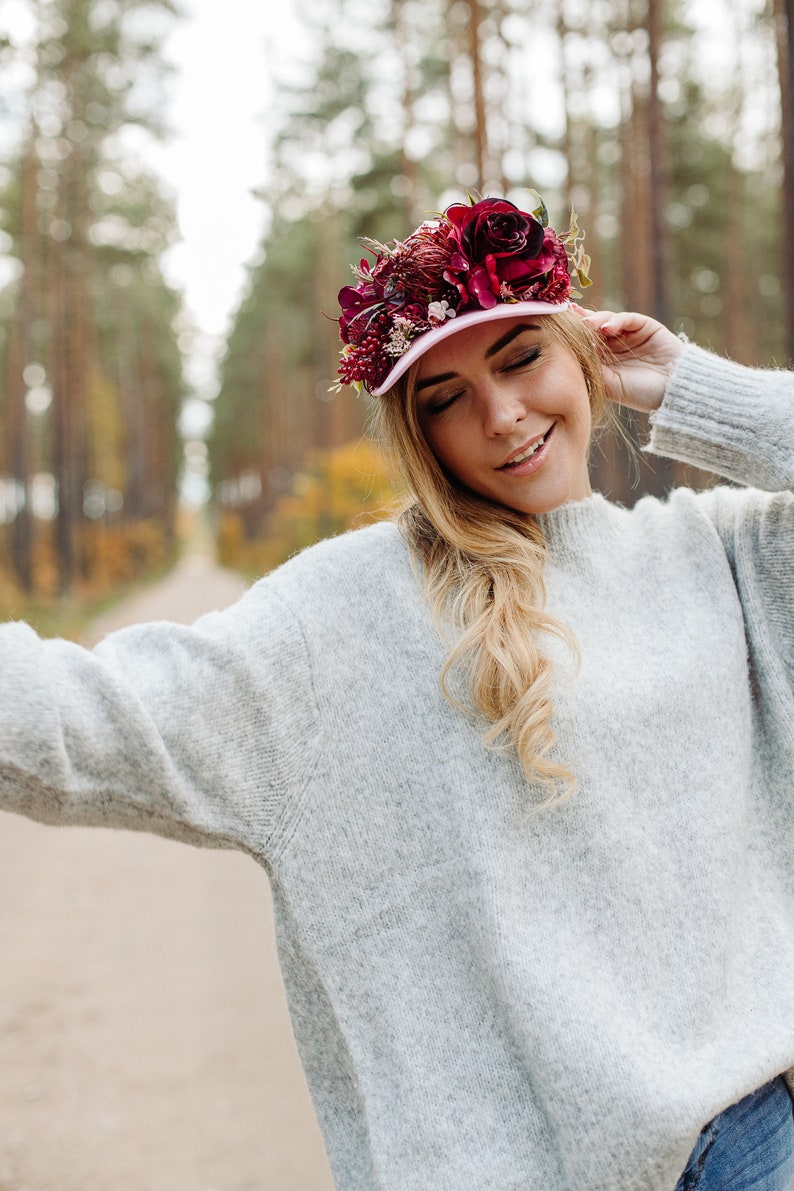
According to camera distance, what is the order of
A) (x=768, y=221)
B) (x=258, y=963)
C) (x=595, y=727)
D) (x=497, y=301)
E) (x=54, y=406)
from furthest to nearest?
(x=768, y=221) → (x=54, y=406) → (x=258, y=963) → (x=497, y=301) → (x=595, y=727)

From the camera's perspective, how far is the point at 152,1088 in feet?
11.3

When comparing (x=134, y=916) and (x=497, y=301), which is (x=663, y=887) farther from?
(x=134, y=916)

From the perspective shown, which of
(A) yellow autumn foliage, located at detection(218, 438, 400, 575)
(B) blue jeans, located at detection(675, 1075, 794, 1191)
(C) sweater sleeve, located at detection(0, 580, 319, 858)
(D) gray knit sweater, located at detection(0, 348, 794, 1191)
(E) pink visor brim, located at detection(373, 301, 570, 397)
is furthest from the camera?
(A) yellow autumn foliage, located at detection(218, 438, 400, 575)

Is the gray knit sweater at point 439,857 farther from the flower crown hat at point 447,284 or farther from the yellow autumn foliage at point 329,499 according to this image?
the yellow autumn foliage at point 329,499

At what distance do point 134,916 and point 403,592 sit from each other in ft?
12.8

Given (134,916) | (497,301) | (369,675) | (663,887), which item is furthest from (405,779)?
(134,916)

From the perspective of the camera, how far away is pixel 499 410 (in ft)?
5.65

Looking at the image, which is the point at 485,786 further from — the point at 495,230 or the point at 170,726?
the point at 495,230

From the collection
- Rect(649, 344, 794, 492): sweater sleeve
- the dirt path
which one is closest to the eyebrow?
Rect(649, 344, 794, 492): sweater sleeve

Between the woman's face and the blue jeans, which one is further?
the woman's face

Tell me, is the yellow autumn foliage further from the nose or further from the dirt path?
the nose

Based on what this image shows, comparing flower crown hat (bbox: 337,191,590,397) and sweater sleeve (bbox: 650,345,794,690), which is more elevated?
flower crown hat (bbox: 337,191,590,397)

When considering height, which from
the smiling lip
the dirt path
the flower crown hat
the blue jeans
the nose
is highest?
the flower crown hat

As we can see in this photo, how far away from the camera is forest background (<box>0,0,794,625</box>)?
15.2 meters
